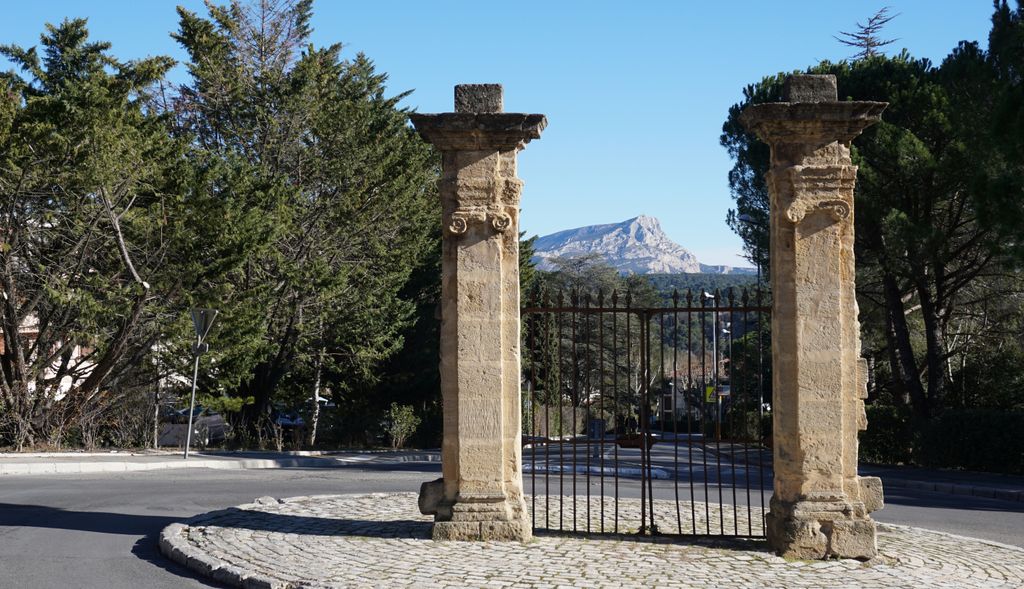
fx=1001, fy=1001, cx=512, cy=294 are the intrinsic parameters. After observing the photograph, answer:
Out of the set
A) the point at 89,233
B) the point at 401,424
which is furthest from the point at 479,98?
the point at 401,424

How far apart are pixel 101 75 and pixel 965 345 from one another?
69.7 ft

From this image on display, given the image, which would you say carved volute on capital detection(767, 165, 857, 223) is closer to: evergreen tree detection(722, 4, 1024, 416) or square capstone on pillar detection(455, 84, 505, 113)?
square capstone on pillar detection(455, 84, 505, 113)

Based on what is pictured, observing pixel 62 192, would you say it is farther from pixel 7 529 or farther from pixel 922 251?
pixel 922 251

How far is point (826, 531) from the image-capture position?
29.0ft

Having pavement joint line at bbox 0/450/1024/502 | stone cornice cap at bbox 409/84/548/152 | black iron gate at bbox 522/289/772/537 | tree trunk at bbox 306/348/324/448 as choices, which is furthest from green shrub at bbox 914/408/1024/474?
tree trunk at bbox 306/348/324/448

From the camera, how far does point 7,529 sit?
32.8 ft

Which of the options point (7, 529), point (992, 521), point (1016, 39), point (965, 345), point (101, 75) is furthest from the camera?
point (965, 345)

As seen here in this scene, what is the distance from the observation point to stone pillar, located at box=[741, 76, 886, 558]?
897 centimetres

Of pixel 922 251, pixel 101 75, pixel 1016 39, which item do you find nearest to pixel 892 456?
pixel 922 251

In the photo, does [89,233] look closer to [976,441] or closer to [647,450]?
[647,450]

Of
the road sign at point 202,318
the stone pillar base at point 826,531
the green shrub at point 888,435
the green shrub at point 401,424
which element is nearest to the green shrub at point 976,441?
the green shrub at point 888,435

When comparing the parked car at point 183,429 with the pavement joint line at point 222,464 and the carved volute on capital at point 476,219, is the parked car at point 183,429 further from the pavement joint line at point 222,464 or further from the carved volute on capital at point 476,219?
the carved volute on capital at point 476,219

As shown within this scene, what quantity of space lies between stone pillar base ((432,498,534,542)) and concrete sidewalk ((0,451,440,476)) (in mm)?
9516

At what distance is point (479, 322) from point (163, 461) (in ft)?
36.3
